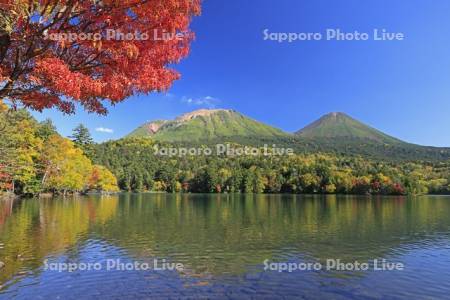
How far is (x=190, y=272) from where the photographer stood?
60.6 ft

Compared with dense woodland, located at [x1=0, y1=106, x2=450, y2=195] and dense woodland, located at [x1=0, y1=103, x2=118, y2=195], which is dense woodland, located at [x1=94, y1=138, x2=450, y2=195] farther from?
dense woodland, located at [x1=0, y1=103, x2=118, y2=195]

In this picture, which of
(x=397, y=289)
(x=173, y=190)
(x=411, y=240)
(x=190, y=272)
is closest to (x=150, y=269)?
(x=190, y=272)

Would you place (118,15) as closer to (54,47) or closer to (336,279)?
(54,47)

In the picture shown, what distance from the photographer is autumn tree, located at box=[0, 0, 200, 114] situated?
872cm

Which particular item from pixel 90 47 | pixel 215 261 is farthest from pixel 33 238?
pixel 90 47

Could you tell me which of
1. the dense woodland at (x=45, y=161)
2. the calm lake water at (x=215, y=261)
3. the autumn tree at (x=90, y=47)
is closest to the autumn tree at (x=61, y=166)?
the dense woodland at (x=45, y=161)

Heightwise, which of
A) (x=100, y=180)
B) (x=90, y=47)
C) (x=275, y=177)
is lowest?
(x=100, y=180)

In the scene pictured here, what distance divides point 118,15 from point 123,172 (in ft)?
565

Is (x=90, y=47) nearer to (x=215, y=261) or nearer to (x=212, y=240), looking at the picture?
(x=215, y=261)

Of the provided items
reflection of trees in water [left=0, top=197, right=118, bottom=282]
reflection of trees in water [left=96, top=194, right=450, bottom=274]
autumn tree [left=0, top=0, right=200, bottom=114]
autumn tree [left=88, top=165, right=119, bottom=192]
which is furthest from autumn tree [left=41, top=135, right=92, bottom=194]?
autumn tree [left=0, top=0, right=200, bottom=114]

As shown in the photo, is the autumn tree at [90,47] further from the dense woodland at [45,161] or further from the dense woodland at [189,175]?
the dense woodland at [189,175]

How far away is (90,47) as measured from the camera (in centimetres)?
966

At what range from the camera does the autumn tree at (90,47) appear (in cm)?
872

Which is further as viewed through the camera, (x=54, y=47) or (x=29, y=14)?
(x=54, y=47)
